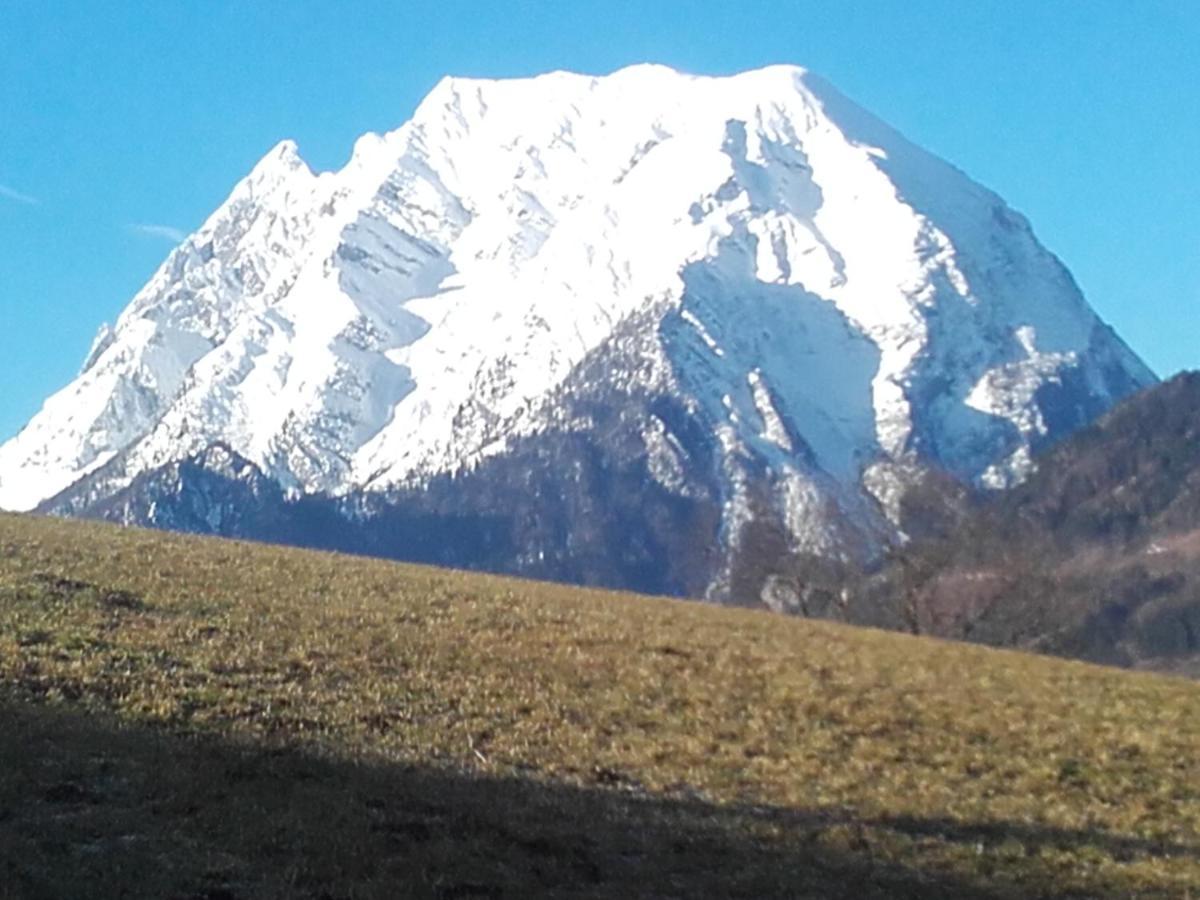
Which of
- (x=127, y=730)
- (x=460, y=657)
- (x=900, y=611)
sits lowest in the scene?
(x=127, y=730)

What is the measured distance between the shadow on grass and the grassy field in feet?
0.18

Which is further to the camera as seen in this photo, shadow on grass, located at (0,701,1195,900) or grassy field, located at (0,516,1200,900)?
grassy field, located at (0,516,1200,900)

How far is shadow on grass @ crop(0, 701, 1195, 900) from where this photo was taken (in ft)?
56.4

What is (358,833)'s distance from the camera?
19.0m

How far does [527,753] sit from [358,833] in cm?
639

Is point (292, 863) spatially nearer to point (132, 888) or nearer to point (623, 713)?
point (132, 888)

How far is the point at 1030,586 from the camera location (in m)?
68.6

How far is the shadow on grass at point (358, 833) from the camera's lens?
17188 millimetres

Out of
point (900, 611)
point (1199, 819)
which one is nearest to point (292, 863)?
point (1199, 819)

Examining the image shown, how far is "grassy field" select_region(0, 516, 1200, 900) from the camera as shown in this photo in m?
18.7

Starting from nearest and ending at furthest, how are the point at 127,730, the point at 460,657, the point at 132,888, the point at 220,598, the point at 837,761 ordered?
1. the point at 132,888
2. the point at 127,730
3. the point at 837,761
4. the point at 460,657
5. the point at 220,598

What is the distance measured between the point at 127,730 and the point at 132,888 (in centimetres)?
667

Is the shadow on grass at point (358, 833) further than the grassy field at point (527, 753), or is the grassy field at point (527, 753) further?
the grassy field at point (527, 753)

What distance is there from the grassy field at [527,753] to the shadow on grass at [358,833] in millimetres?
54
